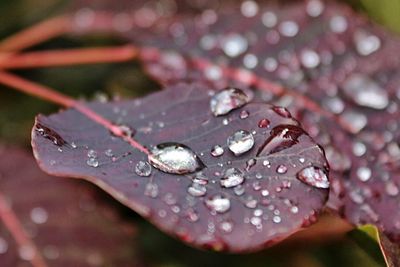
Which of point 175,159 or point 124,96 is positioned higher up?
point 175,159

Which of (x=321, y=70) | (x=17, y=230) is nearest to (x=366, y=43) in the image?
(x=321, y=70)

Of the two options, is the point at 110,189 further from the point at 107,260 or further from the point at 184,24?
the point at 184,24

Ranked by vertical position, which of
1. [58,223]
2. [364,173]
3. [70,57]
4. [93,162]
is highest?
[93,162]

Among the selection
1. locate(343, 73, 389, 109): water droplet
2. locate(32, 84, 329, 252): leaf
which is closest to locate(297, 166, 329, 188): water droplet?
locate(32, 84, 329, 252): leaf

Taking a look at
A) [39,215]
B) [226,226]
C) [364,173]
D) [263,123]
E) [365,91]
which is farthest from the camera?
[39,215]

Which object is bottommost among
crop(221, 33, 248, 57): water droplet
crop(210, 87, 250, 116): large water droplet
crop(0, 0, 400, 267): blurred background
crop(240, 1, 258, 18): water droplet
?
crop(0, 0, 400, 267): blurred background

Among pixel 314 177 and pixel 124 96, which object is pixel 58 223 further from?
pixel 314 177

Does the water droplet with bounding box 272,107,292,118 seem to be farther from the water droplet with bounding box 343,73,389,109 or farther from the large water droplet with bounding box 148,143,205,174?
the water droplet with bounding box 343,73,389,109
